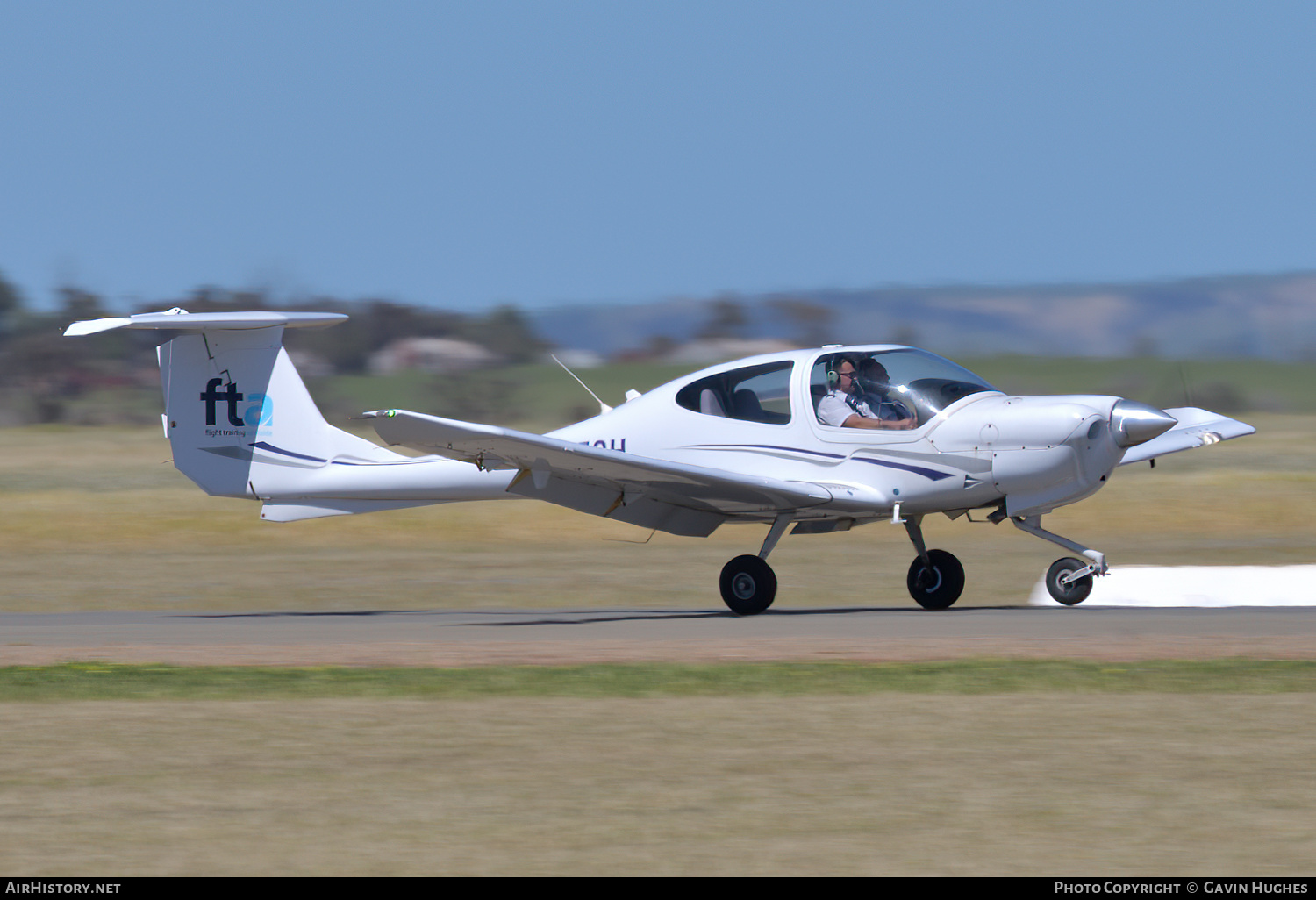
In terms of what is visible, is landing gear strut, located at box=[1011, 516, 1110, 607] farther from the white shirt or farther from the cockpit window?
the cockpit window

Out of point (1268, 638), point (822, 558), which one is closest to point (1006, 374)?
point (822, 558)

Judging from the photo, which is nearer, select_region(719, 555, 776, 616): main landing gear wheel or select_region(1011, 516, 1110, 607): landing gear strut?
select_region(1011, 516, 1110, 607): landing gear strut

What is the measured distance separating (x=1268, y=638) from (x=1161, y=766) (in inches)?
188

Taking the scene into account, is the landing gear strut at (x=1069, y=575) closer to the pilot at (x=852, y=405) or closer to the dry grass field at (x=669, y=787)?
the pilot at (x=852, y=405)

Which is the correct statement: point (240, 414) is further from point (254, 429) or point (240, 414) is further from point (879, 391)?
point (879, 391)

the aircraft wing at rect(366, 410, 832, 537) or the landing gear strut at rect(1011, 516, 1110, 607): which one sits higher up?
the aircraft wing at rect(366, 410, 832, 537)

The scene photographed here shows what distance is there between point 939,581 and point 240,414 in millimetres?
6726

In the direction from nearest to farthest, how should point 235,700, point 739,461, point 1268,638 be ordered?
point 235,700, point 1268,638, point 739,461

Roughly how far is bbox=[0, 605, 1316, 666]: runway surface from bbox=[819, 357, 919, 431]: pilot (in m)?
1.62

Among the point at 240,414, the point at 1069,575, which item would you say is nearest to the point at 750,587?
the point at 1069,575

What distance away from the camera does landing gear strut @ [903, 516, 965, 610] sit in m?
14.5

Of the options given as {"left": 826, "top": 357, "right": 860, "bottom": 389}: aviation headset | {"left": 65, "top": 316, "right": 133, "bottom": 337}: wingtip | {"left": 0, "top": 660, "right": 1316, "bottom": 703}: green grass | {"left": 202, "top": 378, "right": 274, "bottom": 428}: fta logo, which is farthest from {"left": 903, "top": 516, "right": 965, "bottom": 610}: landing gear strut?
{"left": 65, "top": 316, "right": 133, "bottom": 337}: wingtip
